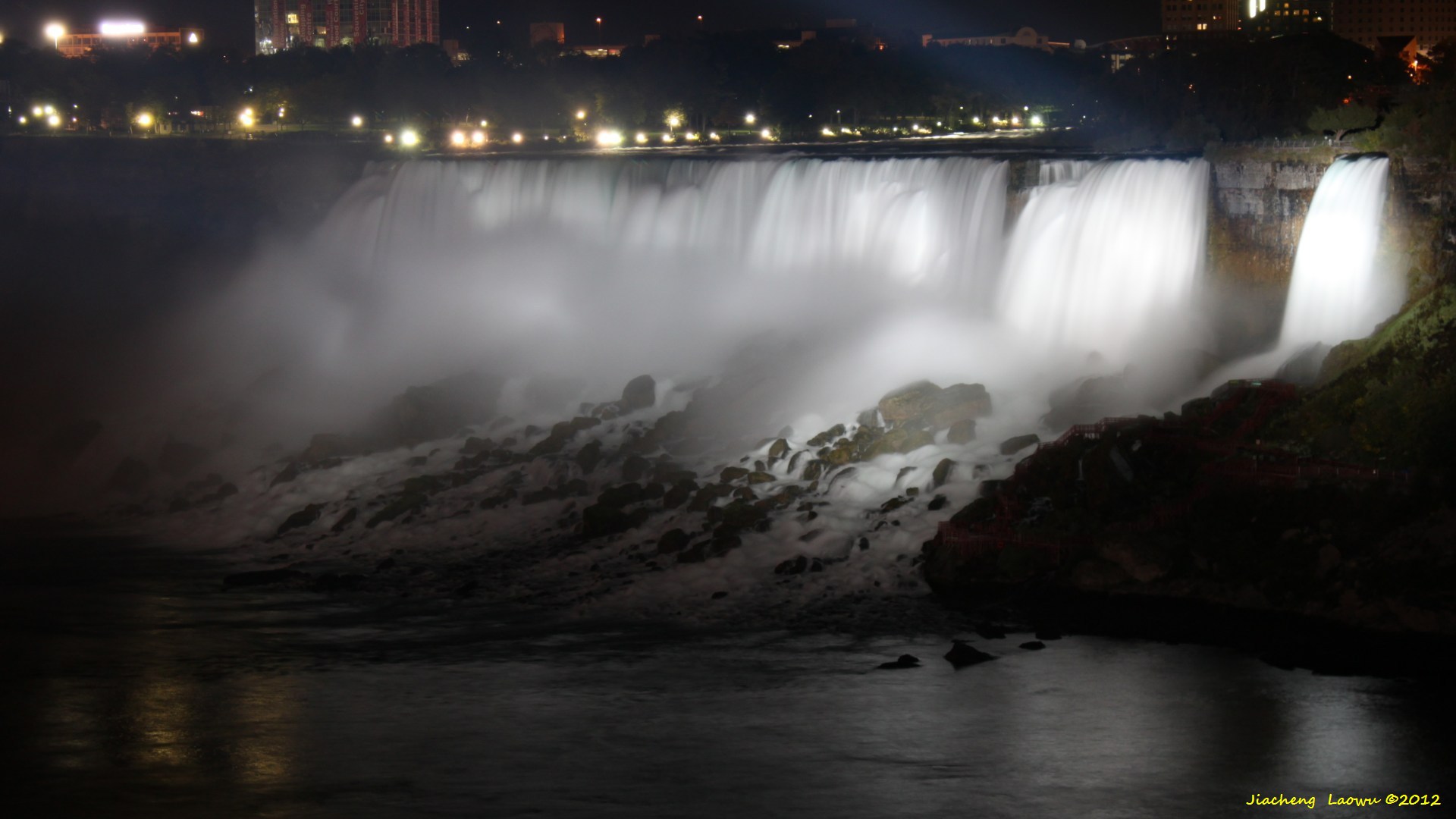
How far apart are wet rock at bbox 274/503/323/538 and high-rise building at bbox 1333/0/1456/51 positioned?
69333 millimetres

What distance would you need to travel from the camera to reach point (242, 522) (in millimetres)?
32344

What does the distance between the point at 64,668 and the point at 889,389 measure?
17.3 meters

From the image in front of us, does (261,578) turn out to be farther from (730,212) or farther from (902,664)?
(730,212)

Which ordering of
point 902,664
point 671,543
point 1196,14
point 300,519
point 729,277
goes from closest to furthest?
point 902,664
point 671,543
point 300,519
point 729,277
point 1196,14

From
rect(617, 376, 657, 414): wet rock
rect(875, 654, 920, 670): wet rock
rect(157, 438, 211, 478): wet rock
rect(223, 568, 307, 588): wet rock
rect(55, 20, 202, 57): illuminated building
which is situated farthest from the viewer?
rect(55, 20, 202, 57): illuminated building

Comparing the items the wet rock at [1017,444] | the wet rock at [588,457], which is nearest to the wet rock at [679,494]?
the wet rock at [588,457]

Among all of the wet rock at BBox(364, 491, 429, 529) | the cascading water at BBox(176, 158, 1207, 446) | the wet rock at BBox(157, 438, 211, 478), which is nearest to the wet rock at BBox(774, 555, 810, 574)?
the cascading water at BBox(176, 158, 1207, 446)

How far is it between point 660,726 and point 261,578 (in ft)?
34.0

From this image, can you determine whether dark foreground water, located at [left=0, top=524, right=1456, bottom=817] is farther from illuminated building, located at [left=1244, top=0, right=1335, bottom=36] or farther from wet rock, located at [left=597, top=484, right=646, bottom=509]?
illuminated building, located at [left=1244, top=0, right=1335, bottom=36]

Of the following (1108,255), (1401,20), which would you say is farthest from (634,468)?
(1401,20)

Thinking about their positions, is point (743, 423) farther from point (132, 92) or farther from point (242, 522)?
point (132, 92)

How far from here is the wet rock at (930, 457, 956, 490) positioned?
2770 cm

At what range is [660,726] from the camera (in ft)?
65.1

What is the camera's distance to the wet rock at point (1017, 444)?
28375mm
